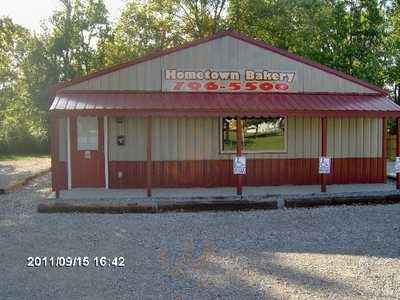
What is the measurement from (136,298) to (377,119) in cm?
1132

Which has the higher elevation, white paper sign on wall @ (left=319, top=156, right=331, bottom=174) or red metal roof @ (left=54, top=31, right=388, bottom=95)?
red metal roof @ (left=54, top=31, right=388, bottom=95)

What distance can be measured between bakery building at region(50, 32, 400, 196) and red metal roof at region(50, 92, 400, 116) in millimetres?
46

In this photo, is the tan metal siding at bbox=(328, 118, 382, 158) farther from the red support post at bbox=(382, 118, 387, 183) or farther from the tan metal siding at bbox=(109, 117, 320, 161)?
the tan metal siding at bbox=(109, 117, 320, 161)

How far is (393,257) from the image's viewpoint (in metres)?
6.68

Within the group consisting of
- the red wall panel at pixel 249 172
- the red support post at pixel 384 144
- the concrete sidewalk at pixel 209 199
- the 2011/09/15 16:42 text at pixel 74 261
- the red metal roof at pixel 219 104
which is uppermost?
the red metal roof at pixel 219 104

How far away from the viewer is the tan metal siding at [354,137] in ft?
45.2

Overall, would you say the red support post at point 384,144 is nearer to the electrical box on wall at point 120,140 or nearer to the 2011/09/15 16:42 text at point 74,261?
the electrical box on wall at point 120,140

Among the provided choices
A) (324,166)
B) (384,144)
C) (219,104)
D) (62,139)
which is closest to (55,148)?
(62,139)

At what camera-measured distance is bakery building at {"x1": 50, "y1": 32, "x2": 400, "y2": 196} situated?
12820 millimetres

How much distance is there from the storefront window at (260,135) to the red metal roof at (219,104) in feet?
2.59

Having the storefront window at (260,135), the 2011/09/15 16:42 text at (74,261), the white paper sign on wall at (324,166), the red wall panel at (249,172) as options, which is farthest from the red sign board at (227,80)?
the 2011/09/15 16:42 text at (74,261)

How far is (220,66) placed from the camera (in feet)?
43.7

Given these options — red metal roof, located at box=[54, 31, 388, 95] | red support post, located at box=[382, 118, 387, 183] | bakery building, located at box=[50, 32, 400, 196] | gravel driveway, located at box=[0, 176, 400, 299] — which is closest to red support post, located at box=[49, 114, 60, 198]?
bakery building, located at box=[50, 32, 400, 196]

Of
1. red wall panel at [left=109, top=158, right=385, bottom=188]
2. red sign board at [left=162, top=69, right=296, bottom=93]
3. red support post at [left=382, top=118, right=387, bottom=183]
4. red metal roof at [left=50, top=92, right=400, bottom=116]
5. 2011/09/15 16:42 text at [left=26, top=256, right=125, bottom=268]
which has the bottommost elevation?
2011/09/15 16:42 text at [left=26, top=256, right=125, bottom=268]
